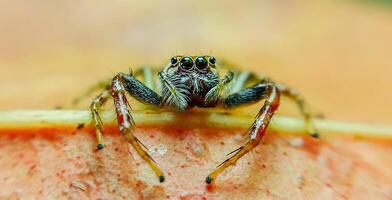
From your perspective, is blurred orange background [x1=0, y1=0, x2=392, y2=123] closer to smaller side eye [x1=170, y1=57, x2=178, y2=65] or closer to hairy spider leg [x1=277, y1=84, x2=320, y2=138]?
hairy spider leg [x1=277, y1=84, x2=320, y2=138]

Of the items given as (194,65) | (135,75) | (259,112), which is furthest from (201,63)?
(135,75)

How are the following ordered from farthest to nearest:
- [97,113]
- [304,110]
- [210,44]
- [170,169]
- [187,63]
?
[210,44], [304,110], [187,63], [97,113], [170,169]

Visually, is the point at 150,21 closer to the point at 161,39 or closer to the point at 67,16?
the point at 161,39

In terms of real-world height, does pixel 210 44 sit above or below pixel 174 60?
below

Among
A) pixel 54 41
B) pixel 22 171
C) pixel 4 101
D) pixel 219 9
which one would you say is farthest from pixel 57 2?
pixel 22 171

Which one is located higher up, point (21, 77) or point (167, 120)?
point (167, 120)

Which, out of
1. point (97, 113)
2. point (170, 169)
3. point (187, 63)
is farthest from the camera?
point (187, 63)

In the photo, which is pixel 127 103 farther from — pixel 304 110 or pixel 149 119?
pixel 304 110
